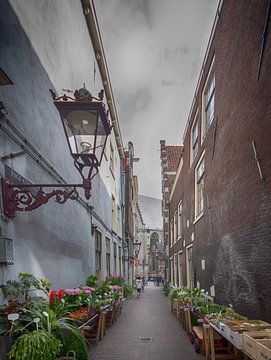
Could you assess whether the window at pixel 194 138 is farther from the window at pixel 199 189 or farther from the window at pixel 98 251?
the window at pixel 98 251

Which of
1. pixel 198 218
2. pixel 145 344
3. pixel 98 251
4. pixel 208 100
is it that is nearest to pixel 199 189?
pixel 198 218

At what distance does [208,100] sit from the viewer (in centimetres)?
1103

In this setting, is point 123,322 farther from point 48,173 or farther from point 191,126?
point 191,126

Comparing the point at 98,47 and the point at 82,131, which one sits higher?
the point at 98,47

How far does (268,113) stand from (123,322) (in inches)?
343

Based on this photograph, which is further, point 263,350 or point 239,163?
point 239,163

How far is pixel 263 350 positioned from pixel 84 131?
3.37 m

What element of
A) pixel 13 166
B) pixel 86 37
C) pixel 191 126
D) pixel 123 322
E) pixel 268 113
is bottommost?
pixel 123 322

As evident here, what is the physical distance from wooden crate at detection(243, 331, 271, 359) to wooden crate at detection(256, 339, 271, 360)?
0.21ft

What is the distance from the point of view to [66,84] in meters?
7.50

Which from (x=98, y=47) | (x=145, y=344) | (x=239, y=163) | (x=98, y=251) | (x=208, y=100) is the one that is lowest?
(x=145, y=344)

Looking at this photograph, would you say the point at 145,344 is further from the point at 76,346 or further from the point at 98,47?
the point at 98,47

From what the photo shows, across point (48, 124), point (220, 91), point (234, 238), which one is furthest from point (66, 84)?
point (234, 238)

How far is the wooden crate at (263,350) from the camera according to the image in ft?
→ 10.8
